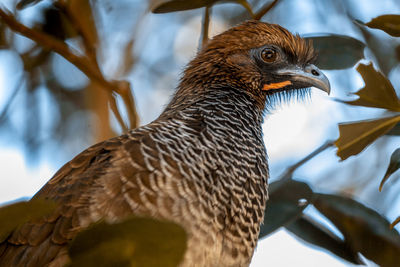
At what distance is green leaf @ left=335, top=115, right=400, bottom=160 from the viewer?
2064 mm

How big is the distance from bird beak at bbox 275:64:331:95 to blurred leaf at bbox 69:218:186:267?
1638 mm

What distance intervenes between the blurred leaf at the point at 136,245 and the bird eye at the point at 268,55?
1733 millimetres

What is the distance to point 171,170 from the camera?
6.45 ft

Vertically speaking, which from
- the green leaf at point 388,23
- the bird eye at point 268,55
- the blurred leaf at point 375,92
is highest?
the green leaf at point 388,23

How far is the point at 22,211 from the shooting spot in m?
1.10

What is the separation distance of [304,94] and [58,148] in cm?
201

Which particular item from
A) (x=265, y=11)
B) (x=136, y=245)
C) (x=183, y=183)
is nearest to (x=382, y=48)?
(x=265, y=11)

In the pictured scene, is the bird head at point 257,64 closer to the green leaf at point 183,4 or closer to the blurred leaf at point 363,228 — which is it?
the green leaf at point 183,4

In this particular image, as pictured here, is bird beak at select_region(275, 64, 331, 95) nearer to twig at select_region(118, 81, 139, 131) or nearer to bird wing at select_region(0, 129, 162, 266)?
twig at select_region(118, 81, 139, 131)

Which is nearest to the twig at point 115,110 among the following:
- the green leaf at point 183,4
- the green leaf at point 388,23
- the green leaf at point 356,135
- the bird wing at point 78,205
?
the green leaf at point 183,4

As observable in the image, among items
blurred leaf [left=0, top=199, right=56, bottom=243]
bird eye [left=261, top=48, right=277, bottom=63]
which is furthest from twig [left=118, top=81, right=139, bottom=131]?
blurred leaf [left=0, top=199, right=56, bottom=243]

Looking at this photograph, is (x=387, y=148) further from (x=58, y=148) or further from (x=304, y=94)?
(x=58, y=148)

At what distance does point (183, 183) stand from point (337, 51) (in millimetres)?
1183

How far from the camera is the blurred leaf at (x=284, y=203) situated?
2.41m
